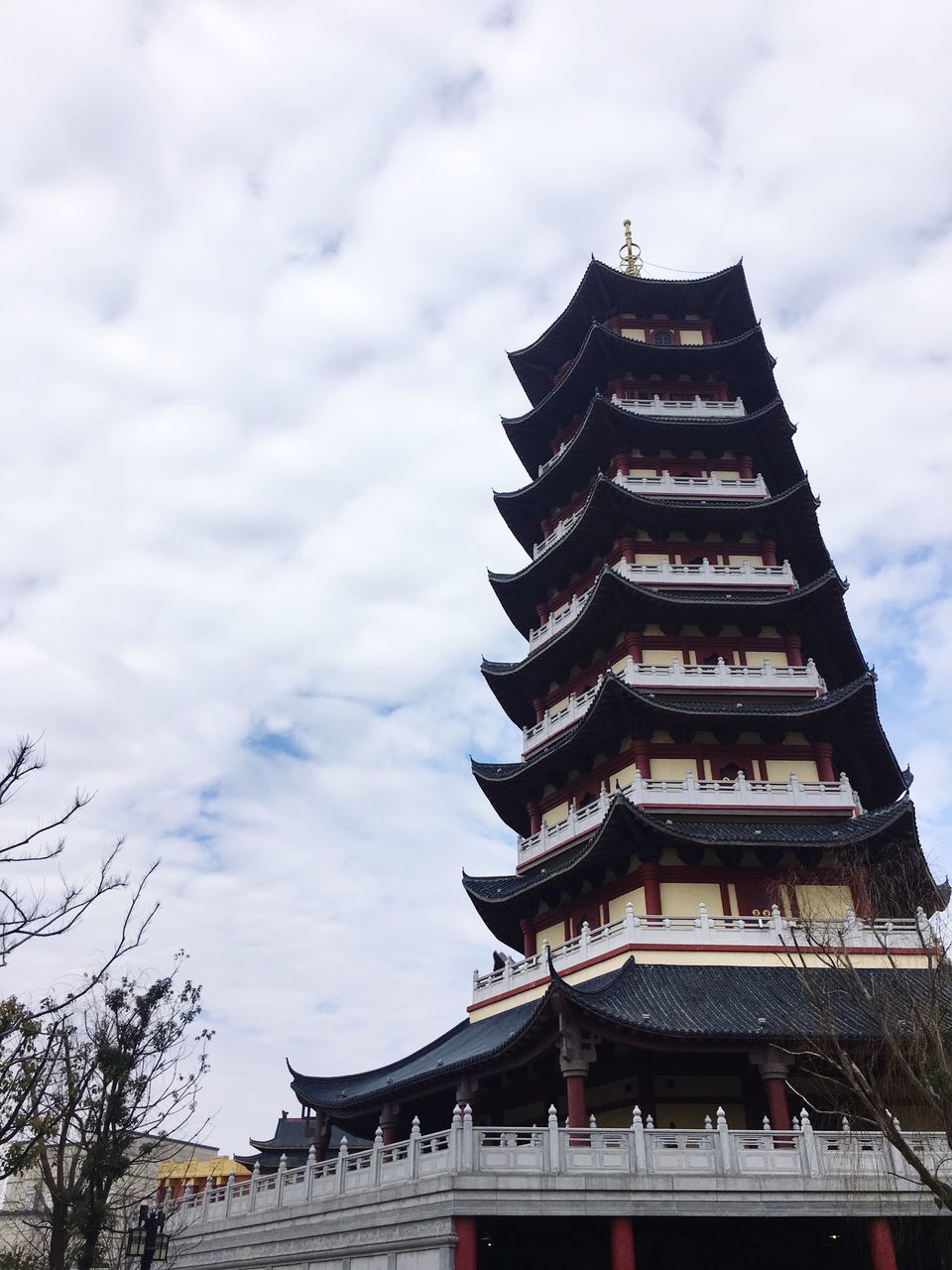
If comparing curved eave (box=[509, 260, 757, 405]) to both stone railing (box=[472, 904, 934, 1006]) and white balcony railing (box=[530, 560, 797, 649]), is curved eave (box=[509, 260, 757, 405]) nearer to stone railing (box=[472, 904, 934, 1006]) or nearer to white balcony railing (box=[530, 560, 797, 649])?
white balcony railing (box=[530, 560, 797, 649])

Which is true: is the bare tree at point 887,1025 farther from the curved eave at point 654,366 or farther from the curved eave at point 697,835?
the curved eave at point 654,366

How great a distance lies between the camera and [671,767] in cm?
2855

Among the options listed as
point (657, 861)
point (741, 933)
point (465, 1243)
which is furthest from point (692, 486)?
point (465, 1243)

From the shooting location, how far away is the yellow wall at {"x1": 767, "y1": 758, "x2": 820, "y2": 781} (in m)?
28.6

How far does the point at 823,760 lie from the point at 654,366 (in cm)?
1647

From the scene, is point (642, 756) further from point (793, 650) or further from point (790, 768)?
point (793, 650)

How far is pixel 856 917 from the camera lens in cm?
2430

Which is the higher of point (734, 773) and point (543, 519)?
point (543, 519)

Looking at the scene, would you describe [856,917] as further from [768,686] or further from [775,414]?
[775,414]

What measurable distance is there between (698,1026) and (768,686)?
11.5 metres

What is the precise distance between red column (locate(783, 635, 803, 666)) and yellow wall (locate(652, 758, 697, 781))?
4923mm

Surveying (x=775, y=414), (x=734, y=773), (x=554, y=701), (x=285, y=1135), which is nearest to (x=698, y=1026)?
(x=734, y=773)

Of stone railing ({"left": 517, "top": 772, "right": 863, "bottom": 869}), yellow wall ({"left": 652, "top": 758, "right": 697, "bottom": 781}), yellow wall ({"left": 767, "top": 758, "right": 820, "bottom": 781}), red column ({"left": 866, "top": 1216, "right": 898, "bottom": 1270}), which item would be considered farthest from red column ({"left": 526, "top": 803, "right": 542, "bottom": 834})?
red column ({"left": 866, "top": 1216, "right": 898, "bottom": 1270})

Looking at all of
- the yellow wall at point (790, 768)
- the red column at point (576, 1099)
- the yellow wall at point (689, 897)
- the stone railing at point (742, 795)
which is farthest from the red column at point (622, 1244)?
the yellow wall at point (790, 768)
